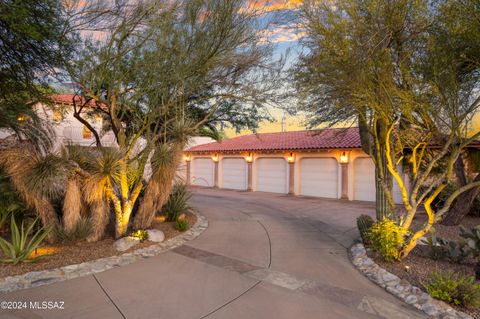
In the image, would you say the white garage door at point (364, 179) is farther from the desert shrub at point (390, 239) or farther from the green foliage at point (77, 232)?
the green foliage at point (77, 232)

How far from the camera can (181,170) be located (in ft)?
28.0

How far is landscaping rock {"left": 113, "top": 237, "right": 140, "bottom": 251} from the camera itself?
21.6ft

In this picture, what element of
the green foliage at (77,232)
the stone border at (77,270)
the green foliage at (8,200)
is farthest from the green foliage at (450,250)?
the green foliage at (8,200)

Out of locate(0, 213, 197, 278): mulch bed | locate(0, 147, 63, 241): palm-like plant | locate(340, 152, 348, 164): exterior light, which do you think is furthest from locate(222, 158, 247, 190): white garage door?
locate(0, 147, 63, 241): palm-like plant

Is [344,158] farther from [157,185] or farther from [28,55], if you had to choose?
[28,55]

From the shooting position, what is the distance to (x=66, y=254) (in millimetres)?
6180

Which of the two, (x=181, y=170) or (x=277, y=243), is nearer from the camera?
(x=277, y=243)

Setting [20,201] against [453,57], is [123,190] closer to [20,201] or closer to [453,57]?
[20,201]

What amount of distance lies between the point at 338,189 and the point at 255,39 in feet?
36.4

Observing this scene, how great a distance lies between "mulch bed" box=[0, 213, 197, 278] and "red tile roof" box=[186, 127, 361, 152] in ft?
28.5

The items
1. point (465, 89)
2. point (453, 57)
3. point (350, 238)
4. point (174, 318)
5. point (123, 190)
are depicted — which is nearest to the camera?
point (174, 318)

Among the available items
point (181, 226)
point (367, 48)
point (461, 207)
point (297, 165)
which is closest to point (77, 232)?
point (181, 226)

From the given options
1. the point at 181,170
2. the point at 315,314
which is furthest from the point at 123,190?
the point at 315,314

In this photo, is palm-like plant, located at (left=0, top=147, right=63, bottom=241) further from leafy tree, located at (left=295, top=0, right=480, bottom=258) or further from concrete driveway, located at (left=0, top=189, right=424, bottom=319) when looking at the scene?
leafy tree, located at (left=295, top=0, right=480, bottom=258)
